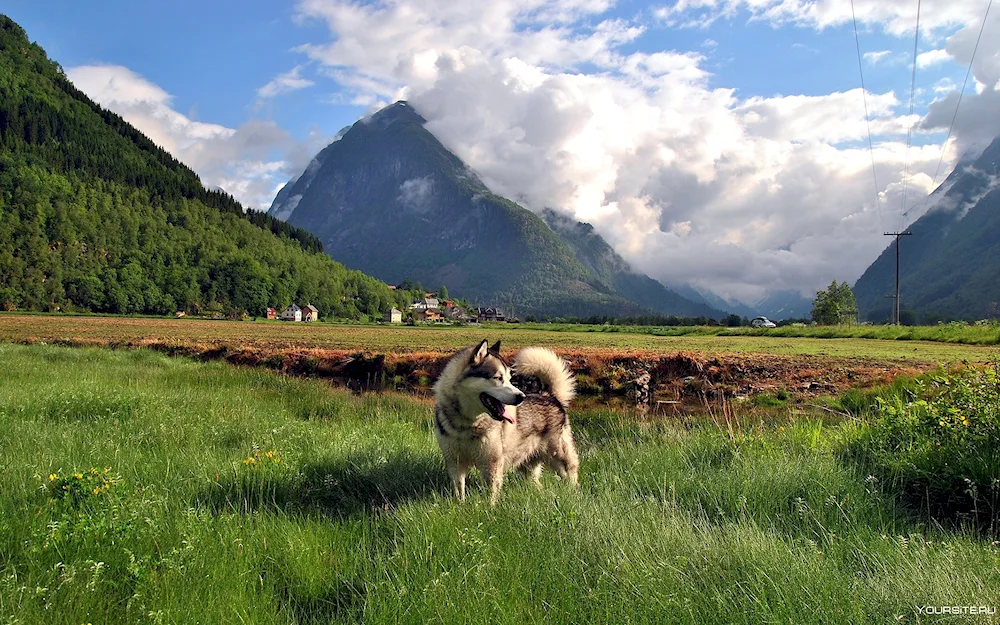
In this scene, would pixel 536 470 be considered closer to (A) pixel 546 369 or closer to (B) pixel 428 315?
(A) pixel 546 369

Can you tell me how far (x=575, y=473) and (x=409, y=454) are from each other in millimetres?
2305

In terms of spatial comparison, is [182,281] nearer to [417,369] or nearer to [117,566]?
[417,369]

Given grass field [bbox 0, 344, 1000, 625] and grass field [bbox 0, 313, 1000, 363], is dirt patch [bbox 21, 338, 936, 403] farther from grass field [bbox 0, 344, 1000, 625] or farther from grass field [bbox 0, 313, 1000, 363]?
grass field [bbox 0, 344, 1000, 625]

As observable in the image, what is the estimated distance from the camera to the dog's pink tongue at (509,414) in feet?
16.2

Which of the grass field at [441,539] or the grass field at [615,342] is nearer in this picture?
the grass field at [441,539]

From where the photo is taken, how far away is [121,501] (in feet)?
14.4

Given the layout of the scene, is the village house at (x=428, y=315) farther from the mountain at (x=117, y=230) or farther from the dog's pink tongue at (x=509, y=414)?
the dog's pink tongue at (x=509, y=414)

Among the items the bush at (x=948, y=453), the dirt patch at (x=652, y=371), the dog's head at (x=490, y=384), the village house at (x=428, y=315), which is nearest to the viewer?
the dog's head at (x=490, y=384)

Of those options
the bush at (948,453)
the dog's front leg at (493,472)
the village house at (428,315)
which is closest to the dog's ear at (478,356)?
the dog's front leg at (493,472)

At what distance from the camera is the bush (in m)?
5.04

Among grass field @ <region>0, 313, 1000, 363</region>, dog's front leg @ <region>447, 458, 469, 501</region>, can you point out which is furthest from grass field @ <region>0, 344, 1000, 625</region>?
grass field @ <region>0, 313, 1000, 363</region>

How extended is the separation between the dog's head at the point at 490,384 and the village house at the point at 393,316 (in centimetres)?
14512

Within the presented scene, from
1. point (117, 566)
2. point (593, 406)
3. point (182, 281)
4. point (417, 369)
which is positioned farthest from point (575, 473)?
point (182, 281)

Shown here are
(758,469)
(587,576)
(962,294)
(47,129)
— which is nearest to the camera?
(587,576)
